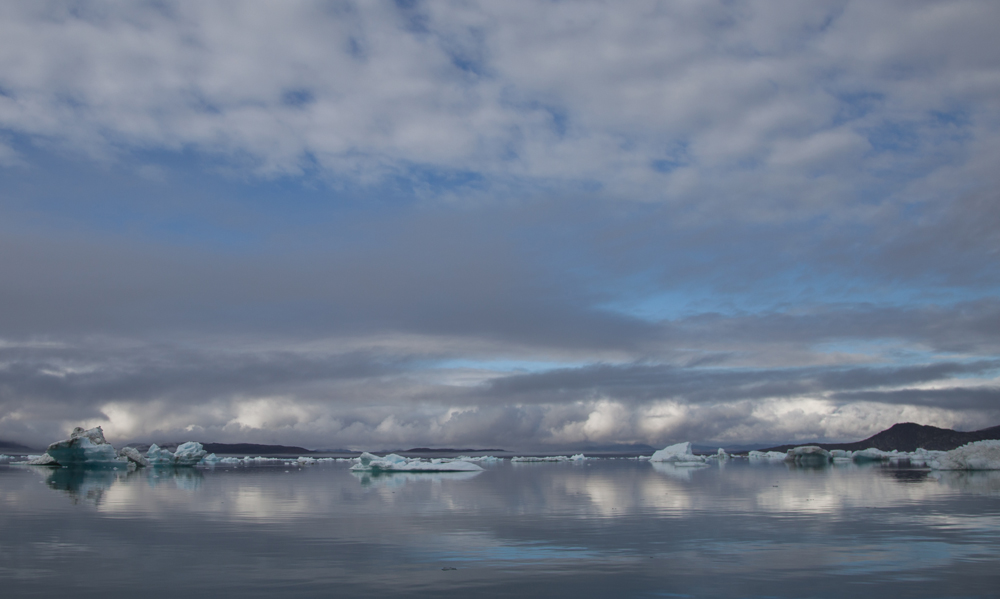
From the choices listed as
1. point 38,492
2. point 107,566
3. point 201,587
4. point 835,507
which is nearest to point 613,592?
point 201,587

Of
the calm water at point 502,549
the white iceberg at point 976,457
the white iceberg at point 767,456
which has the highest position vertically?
the calm water at point 502,549

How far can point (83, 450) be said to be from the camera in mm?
74000

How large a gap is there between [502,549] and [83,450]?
74852 mm

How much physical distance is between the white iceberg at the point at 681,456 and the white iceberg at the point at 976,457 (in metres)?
48.2

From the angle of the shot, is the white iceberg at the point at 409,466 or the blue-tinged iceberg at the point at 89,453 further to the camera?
the blue-tinged iceberg at the point at 89,453

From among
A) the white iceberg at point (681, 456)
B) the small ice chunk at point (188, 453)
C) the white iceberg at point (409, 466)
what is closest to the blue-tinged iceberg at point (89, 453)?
the small ice chunk at point (188, 453)

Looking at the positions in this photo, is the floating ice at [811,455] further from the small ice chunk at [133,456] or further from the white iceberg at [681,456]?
the small ice chunk at [133,456]

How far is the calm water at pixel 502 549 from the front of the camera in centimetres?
1194

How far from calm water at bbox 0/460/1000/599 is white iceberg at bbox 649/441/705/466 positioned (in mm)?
85769

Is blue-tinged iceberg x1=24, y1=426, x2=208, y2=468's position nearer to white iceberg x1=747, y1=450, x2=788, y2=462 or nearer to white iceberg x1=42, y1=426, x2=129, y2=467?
white iceberg x1=42, y1=426, x2=129, y2=467

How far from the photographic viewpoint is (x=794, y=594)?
1137 centimetres

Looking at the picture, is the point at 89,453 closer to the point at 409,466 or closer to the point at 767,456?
Answer: the point at 409,466

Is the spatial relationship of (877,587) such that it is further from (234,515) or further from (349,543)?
(234,515)

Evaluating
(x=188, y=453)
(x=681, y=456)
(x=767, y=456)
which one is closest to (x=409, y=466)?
(x=188, y=453)
